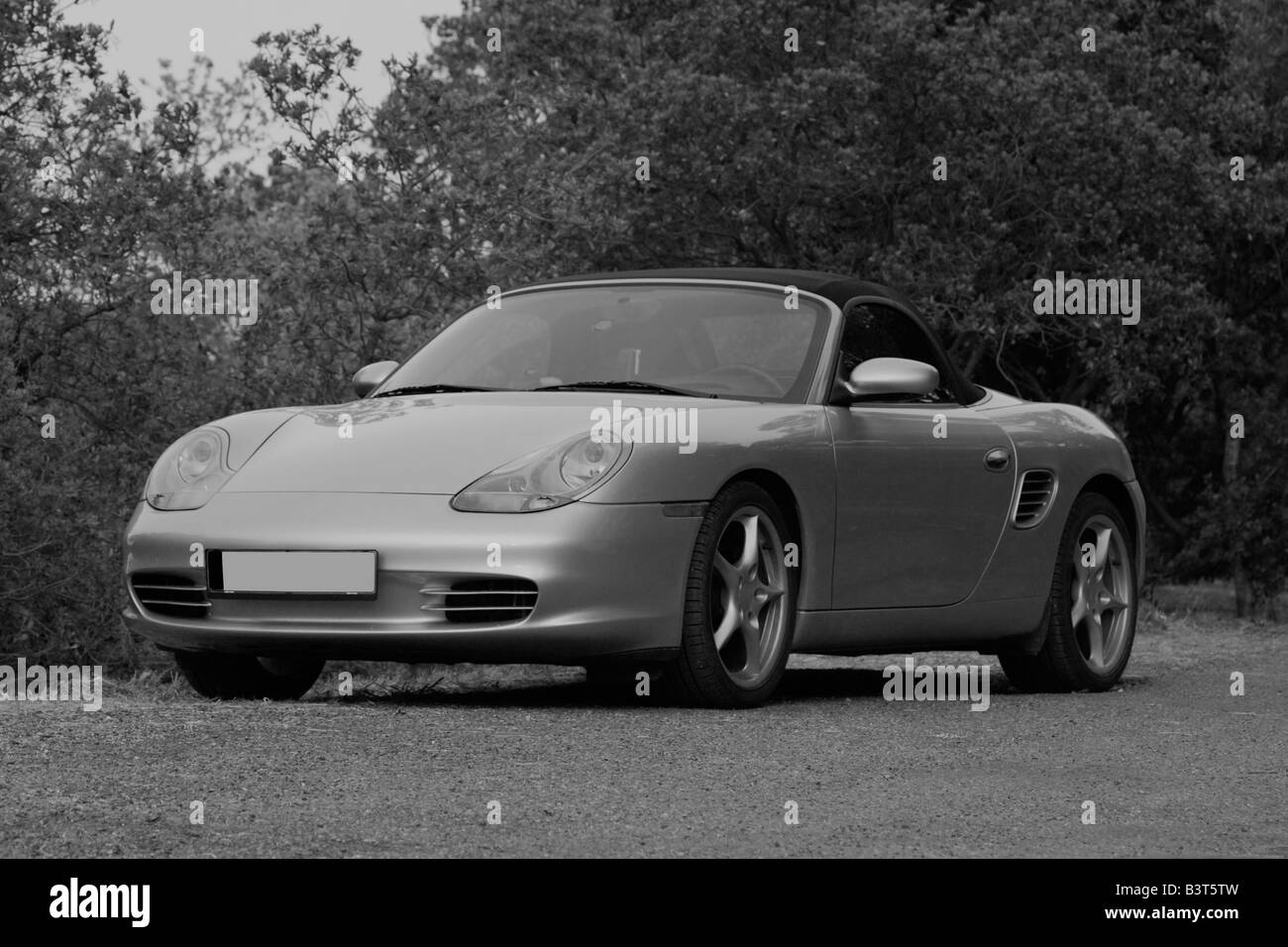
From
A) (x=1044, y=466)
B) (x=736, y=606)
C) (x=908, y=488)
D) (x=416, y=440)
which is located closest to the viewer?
(x=416, y=440)

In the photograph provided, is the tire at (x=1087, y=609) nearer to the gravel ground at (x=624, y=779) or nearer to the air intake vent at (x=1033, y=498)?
the air intake vent at (x=1033, y=498)

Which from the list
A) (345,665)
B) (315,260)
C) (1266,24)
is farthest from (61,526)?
(1266,24)

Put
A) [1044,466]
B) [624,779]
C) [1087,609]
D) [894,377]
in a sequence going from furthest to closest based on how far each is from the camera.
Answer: [1087,609]
[1044,466]
[894,377]
[624,779]

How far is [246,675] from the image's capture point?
24.2 ft

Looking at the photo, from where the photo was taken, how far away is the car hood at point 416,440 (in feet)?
22.0

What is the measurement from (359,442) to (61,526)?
4297mm

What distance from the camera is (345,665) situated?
1100 centimetres

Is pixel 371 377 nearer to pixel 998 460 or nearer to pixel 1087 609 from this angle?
pixel 998 460

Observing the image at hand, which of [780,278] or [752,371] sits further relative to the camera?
[780,278]

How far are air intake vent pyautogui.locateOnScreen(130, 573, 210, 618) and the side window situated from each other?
2452mm

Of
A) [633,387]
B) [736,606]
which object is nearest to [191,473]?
[633,387]

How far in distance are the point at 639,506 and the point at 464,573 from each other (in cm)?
57
